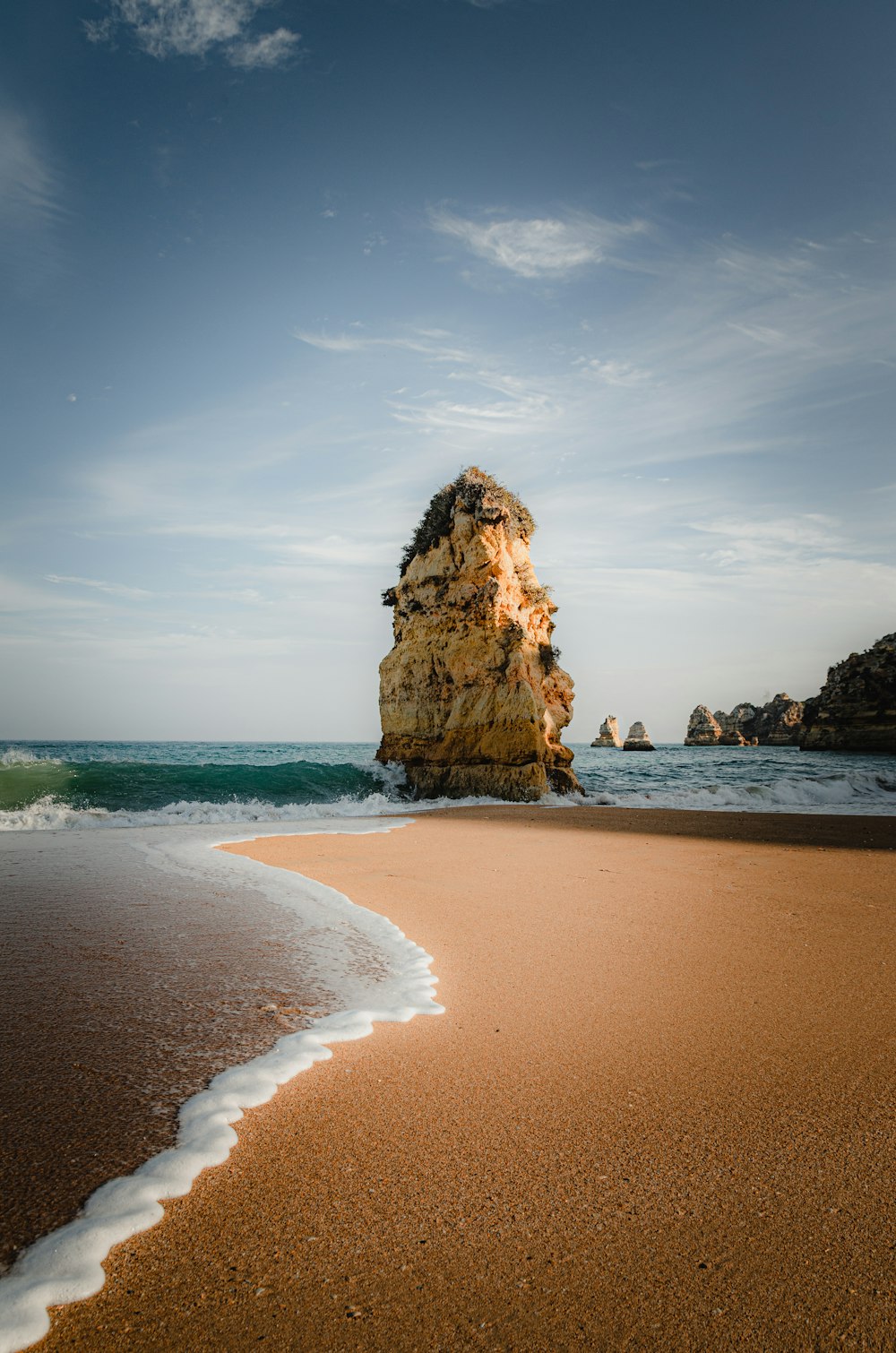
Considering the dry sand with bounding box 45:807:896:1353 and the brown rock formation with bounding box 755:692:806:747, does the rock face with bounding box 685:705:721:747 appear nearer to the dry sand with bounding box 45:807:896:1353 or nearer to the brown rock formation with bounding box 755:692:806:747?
the brown rock formation with bounding box 755:692:806:747

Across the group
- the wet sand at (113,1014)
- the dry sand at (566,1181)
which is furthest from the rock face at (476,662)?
the dry sand at (566,1181)

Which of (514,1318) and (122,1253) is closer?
(514,1318)

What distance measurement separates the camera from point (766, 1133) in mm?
1997

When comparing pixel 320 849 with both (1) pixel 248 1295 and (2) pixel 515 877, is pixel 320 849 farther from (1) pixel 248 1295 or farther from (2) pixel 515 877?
(1) pixel 248 1295

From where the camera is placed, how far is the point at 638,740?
228ft

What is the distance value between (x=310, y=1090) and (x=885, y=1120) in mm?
1888

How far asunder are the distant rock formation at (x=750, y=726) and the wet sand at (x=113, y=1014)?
69737mm

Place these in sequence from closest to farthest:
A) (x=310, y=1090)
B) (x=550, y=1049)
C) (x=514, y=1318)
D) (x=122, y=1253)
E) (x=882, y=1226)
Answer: (x=514, y=1318) → (x=122, y=1253) → (x=882, y=1226) → (x=310, y=1090) → (x=550, y=1049)

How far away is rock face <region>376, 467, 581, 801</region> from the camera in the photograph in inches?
638

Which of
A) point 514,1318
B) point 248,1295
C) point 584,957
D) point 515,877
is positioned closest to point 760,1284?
point 514,1318

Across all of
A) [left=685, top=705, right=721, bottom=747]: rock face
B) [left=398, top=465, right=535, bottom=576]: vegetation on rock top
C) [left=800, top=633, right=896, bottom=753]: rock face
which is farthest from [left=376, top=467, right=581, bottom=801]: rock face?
[left=685, top=705, right=721, bottom=747]: rock face

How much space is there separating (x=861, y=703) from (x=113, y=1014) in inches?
1760

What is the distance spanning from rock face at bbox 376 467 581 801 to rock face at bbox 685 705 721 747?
60.3 meters

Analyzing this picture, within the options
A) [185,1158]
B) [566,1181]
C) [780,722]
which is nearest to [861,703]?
[780,722]
